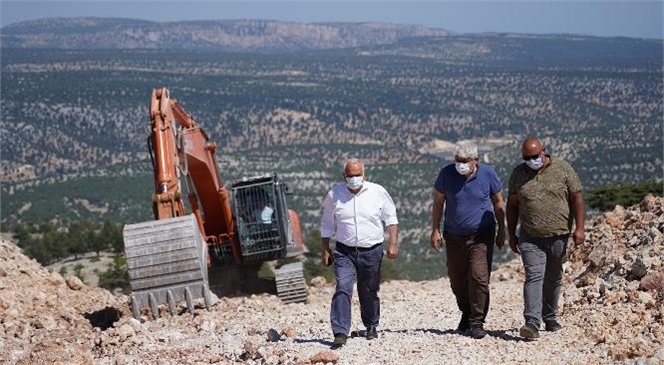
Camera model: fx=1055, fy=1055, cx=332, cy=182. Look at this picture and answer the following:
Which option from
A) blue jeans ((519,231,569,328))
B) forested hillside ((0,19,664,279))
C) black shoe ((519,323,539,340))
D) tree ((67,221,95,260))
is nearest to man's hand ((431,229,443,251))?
blue jeans ((519,231,569,328))

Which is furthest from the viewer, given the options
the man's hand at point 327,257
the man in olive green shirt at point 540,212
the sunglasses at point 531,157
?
the man's hand at point 327,257

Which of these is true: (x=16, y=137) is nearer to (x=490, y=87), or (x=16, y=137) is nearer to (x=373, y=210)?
(x=490, y=87)

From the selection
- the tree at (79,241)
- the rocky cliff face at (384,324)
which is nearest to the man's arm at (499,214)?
the rocky cliff face at (384,324)

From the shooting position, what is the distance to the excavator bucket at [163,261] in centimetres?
1170

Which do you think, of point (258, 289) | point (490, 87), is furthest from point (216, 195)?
point (490, 87)

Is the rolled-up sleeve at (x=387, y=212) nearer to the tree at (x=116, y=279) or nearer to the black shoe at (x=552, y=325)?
the black shoe at (x=552, y=325)

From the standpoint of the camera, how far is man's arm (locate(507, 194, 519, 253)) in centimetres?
965

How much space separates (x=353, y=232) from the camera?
31.1 ft

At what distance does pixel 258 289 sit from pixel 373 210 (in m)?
8.06

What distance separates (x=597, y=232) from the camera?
15.3m

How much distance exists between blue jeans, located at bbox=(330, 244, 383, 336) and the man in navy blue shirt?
0.68m

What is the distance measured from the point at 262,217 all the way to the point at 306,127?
135 meters

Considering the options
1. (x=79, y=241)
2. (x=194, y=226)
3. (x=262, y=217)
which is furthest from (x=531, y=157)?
(x=79, y=241)

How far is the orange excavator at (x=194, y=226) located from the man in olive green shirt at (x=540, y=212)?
3.92 meters
